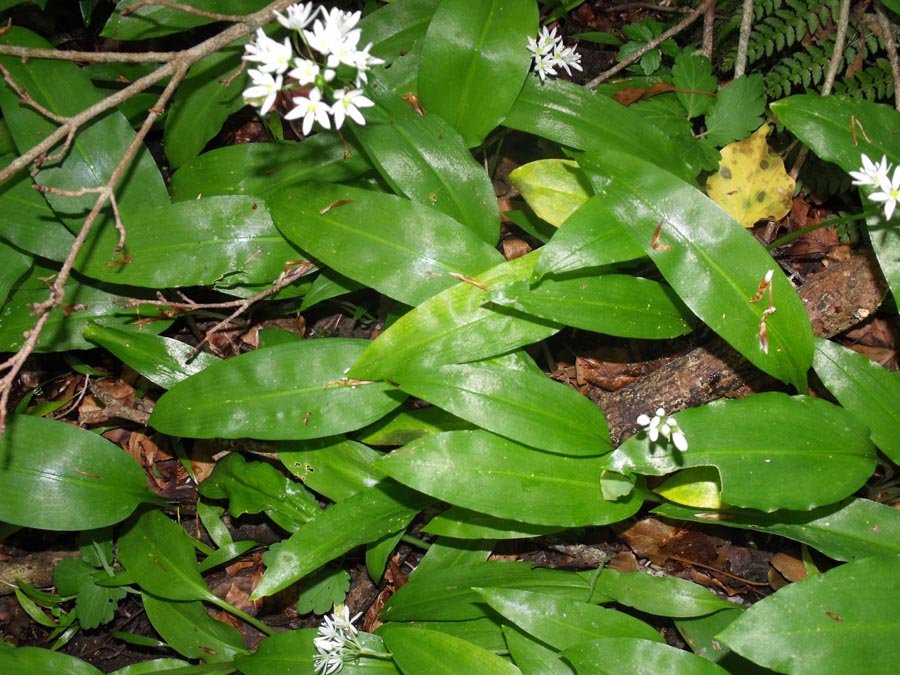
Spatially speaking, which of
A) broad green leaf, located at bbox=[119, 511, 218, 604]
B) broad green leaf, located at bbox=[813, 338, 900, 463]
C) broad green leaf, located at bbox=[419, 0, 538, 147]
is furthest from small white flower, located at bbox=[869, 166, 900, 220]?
broad green leaf, located at bbox=[119, 511, 218, 604]

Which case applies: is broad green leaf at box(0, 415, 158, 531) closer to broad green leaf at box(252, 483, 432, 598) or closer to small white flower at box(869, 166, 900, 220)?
broad green leaf at box(252, 483, 432, 598)

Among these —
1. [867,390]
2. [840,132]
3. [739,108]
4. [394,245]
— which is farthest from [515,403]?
[739,108]

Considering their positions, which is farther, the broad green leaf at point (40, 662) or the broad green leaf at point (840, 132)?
the broad green leaf at point (40, 662)

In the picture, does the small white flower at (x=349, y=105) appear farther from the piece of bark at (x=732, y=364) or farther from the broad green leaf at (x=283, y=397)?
the piece of bark at (x=732, y=364)

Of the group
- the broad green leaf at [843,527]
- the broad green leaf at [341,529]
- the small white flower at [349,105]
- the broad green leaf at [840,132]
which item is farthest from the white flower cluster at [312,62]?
the broad green leaf at [843,527]

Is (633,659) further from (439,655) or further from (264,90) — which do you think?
Result: (264,90)

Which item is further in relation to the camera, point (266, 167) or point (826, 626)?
point (266, 167)
